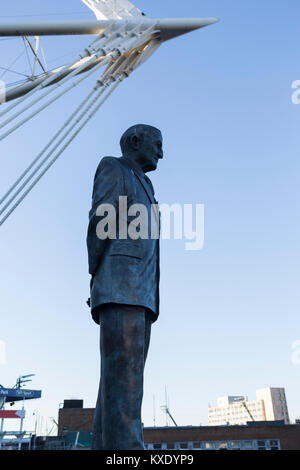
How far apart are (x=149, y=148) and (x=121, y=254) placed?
54.5 inches

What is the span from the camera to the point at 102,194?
4.21 meters

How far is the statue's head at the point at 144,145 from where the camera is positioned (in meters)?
4.76

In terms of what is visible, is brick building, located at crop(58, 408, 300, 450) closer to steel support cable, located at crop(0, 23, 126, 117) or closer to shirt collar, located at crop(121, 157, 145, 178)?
steel support cable, located at crop(0, 23, 126, 117)

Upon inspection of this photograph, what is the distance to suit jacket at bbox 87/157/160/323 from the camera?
12.5ft

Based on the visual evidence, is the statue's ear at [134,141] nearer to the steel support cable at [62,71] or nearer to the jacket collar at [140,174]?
the jacket collar at [140,174]

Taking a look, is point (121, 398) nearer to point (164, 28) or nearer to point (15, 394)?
point (164, 28)

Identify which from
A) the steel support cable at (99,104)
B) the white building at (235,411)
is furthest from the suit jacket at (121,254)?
the white building at (235,411)

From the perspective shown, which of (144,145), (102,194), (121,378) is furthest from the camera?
(144,145)

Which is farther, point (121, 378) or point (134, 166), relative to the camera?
point (134, 166)

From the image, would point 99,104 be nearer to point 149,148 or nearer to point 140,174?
point 149,148

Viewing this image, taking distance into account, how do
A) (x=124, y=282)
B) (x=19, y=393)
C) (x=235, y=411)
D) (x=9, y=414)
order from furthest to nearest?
(x=235, y=411) < (x=19, y=393) < (x=9, y=414) < (x=124, y=282)

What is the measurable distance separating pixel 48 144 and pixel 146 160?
3025 millimetres

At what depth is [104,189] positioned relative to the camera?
13.9 feet

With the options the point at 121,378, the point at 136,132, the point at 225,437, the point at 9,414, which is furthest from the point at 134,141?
the point at 225,437
